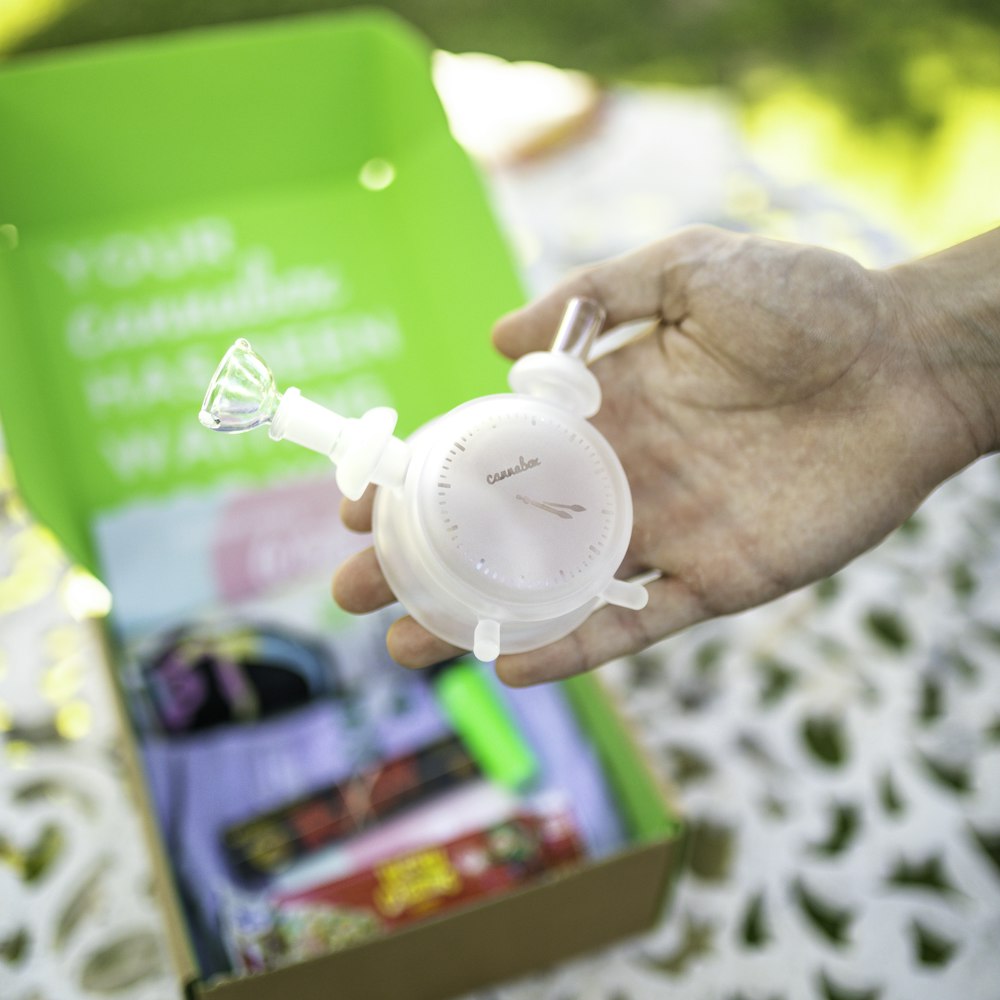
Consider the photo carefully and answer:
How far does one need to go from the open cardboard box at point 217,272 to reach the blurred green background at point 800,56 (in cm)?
64

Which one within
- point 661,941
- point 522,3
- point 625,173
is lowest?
point 661,941

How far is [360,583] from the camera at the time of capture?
810mm

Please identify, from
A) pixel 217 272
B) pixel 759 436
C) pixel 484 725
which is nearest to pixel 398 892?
pixel 484 725

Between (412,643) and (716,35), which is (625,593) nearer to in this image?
(412,643)

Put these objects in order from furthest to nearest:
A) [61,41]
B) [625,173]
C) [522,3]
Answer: [522,3]
[61,41]
[625,173]

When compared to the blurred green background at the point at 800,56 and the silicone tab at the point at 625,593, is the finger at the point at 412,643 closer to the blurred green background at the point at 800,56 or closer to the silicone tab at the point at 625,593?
the silicone tab at the point at 625,593

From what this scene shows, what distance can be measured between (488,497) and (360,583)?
0.17 meters

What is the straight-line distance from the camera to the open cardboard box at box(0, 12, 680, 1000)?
3.81 ft

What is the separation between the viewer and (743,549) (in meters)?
0.83

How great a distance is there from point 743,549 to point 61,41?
170 cm

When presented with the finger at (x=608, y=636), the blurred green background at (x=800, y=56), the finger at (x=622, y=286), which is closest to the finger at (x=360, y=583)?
the finger at (x=608, y=636)

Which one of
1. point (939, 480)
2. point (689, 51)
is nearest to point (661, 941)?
point (939, 480)

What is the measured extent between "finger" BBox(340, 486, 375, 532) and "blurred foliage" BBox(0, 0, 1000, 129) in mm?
1314

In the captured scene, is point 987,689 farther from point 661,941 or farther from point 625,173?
point 625,173
